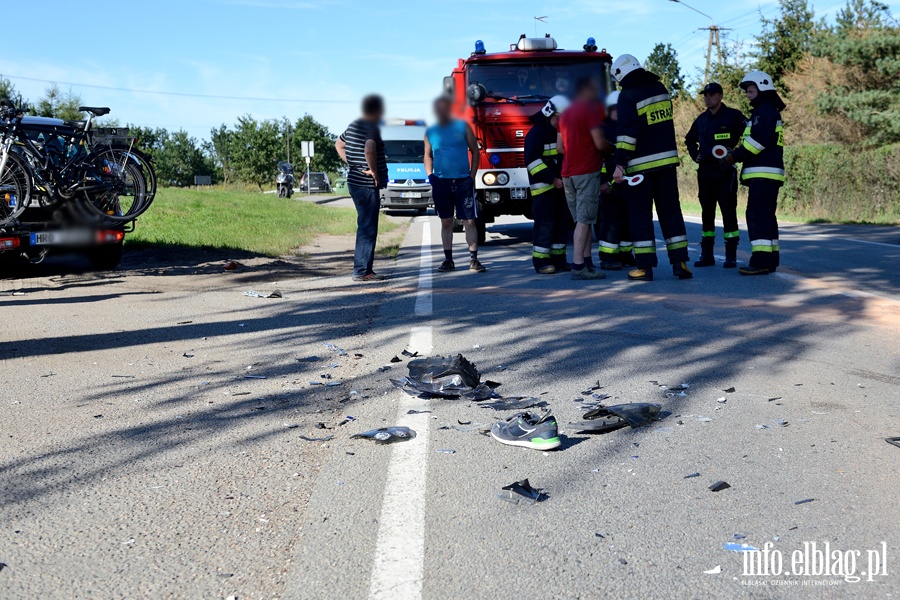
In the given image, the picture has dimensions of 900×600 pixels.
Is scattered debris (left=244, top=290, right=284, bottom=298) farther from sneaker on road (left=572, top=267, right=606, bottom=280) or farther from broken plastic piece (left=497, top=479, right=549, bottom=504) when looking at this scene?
broken plastic piece (left=497, top=479, right=549, bottom=504)

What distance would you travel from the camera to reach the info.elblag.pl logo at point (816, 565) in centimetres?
282

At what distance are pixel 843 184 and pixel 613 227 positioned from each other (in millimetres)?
15047

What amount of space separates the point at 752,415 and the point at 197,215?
18.1 meters

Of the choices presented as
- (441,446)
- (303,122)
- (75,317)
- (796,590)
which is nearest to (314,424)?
(441,446)

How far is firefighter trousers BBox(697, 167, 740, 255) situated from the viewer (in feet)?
34.0

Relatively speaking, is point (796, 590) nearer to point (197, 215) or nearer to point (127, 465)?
point (127, 465)

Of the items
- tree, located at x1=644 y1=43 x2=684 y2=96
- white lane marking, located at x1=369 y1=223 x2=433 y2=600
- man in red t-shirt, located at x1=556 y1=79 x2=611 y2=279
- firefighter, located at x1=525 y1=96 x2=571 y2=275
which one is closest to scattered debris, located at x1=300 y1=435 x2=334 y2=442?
white lane marking, located at x1=369 y1=223 x2=433 y2=600

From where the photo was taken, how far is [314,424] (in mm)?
4520

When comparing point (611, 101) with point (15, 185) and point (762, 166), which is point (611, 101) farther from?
point (15, 185)

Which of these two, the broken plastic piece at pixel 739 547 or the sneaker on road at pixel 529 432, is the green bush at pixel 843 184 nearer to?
the sneaker on road at pixel 529 432

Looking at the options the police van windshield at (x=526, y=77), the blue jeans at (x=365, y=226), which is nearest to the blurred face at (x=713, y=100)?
the police van windshield at (x=526, y=77)

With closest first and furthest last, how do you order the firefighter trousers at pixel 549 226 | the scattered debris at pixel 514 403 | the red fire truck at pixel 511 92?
the scattered debris at pixel 514 403 < the firefighter trousers at pixel 549 226 < the red fire truck at pixel 511 92

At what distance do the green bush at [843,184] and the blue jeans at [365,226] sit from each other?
1408cm

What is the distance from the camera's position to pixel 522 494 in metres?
3.50
